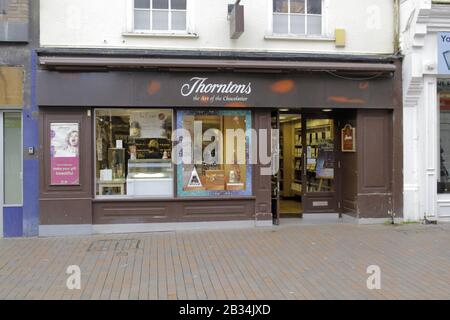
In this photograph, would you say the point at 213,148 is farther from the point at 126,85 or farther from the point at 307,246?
the point at 307,246

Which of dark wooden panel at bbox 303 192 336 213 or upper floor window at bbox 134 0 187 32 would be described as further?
dark wooden panel at bbox 303 192 336 213

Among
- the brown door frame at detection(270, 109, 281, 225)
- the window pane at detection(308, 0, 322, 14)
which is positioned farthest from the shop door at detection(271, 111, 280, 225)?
the window pane at detection(308, 0, 322, 14)

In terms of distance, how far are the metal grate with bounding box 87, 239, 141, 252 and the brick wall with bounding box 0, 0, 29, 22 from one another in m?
4.51

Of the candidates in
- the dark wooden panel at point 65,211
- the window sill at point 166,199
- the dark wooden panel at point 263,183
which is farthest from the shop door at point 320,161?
the dark wooden panel at point 65,211

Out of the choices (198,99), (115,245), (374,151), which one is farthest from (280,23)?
(115,245)

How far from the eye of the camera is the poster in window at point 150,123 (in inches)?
399

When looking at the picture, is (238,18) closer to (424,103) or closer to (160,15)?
(160,15)

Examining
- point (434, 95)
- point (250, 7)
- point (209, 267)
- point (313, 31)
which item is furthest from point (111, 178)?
point (434, 95)

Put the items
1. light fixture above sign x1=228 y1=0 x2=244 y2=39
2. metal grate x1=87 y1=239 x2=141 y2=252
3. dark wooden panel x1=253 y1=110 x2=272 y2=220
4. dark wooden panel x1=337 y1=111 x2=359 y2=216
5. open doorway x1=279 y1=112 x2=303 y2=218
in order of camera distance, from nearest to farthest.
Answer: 1. metal grate x1=87 y1=239 x2=141 y2=252
2. light fixture above sign x1=228 y1=0 x2=244 y2=39
3. dark wooden panel x1=253 y1=110 x2=272 y2=220
4. dark wooden panel x1=337 y1=111 x2=359 y2=216
5. open doorway x1=279 y1=112 x2=303 y2=218

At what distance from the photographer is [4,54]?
9398mm

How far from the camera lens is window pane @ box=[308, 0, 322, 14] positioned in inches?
417

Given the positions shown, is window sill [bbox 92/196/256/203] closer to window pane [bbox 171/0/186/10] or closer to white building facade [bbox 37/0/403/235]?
white building facade [bbox 37/0/403/235]

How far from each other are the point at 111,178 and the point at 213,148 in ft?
7.24

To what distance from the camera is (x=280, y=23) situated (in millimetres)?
10461
